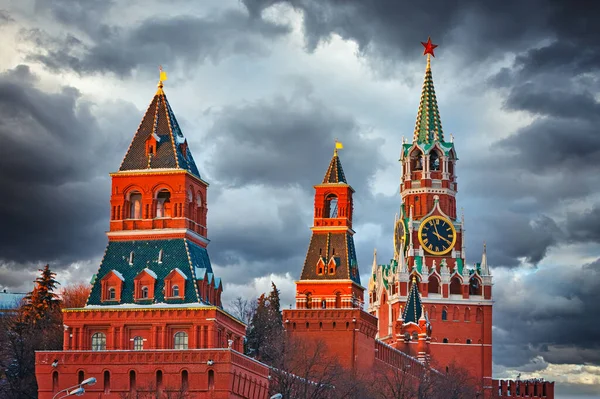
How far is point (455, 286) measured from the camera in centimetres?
19412

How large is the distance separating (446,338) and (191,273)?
8822cm

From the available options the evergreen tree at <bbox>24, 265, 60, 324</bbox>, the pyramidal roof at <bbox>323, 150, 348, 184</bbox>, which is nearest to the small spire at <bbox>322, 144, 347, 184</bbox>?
the pyramidal roof at <bbox>323, 150, 348, 184</bbox>

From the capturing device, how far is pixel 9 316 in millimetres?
152000

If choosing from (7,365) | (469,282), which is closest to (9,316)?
(7,365)

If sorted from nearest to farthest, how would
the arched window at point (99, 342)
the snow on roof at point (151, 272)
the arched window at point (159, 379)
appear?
the arched window at point (159, 379) < the snow on roof at point (151, 272) < the arched window at point (99, 342)

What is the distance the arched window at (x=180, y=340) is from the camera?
106 meters

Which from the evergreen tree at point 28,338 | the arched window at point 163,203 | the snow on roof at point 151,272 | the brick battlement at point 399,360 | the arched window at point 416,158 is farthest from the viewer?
the arched window at point 416,158

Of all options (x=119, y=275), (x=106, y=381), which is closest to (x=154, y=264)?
(x=119, y=275)

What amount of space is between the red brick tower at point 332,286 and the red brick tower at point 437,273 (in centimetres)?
4829

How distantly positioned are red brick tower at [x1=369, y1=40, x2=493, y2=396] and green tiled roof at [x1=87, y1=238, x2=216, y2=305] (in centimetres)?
8142

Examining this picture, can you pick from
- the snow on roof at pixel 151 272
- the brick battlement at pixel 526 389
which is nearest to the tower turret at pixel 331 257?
the snow on roof at pixel 151 272

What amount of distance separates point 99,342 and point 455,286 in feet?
304

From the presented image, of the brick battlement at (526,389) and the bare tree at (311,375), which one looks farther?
the brick battlement at (526,389)

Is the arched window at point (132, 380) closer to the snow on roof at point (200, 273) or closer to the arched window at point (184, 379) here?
the arched window at point (184, 379)
